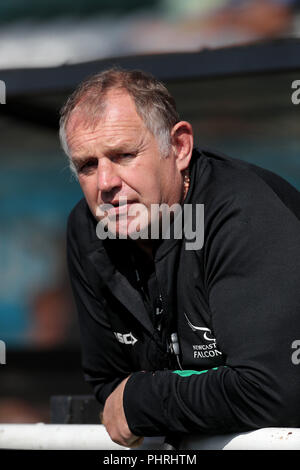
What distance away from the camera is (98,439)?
2111 millimetres

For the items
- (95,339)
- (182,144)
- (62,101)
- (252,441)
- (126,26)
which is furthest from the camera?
(62,101)

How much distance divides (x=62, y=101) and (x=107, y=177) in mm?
3047

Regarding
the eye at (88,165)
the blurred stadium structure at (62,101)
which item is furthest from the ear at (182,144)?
the blurred stadium structure at (62,101)

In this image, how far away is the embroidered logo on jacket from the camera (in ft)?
6.75

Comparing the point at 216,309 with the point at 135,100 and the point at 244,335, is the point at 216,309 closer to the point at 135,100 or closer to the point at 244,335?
the point at 244,335

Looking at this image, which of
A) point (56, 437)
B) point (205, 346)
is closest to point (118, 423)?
point (56, 437)

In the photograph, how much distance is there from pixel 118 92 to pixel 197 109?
3.28m

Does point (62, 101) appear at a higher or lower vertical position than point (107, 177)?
higher

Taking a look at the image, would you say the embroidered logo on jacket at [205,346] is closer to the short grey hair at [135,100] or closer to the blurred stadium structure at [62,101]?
the short grey hair at [135,100]

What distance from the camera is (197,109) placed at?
534 cm

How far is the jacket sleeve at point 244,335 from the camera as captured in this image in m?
1.83

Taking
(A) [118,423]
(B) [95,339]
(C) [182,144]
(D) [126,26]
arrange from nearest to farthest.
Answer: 1. (A) [118,423]
2. (C) [182,144]
3. (B) [95,339]
4. (D) [126,26]
